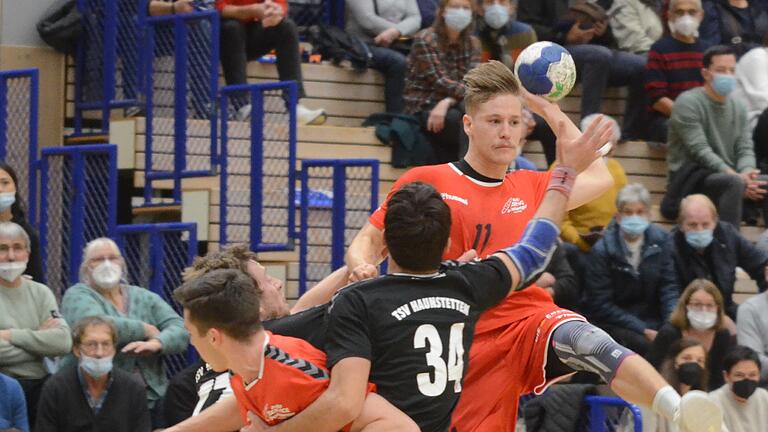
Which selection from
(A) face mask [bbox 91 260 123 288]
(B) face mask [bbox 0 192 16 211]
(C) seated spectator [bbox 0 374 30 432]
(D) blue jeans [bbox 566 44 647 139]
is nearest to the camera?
(C) seated spectator [bbox 0 374 30 432]

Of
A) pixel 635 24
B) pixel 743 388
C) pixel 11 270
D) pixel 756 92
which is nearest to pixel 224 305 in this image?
pixel 11 270

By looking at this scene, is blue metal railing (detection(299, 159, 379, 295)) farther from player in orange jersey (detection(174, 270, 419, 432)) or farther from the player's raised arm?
player in orange jersey (detection(174, 270, 419, 432))

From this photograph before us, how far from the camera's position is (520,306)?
642 centimetres

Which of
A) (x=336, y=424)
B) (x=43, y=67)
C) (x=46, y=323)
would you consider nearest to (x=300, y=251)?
(x=46, y=323)

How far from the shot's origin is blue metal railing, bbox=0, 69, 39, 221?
10680mm

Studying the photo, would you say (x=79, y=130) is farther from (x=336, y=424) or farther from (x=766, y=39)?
(x=336, y=424)

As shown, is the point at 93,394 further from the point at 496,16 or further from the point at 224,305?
the point at 496,16

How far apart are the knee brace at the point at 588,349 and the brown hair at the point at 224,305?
4.71 ft

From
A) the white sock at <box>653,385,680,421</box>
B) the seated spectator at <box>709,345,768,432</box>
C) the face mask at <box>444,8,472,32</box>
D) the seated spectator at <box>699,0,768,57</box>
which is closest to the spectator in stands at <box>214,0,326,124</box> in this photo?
the face mask at <box>444,8,472,32</box>

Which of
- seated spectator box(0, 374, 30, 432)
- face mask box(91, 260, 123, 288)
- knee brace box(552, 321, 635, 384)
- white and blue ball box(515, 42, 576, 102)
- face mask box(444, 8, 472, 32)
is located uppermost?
face mask box(444, 8, 472, 32)

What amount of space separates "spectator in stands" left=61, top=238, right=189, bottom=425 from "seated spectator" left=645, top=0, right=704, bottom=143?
4.67 meters

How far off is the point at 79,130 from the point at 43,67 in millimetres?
557

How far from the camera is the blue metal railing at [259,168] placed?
35.2 feet

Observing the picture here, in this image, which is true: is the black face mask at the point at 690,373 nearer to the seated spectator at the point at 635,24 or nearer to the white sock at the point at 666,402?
the white sock at the point at 666,402
